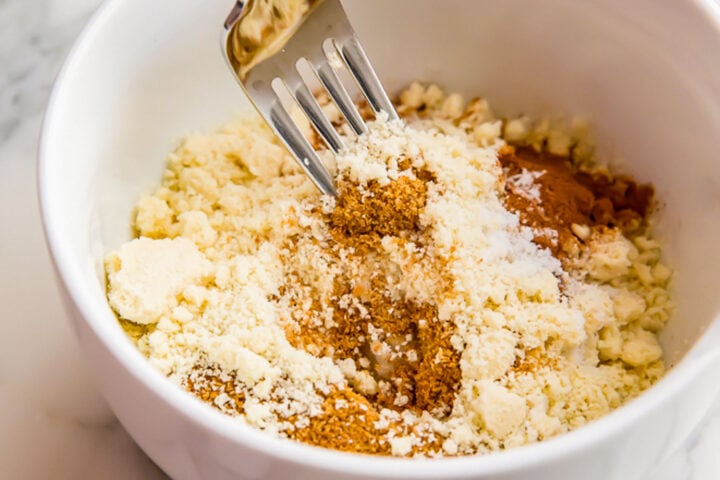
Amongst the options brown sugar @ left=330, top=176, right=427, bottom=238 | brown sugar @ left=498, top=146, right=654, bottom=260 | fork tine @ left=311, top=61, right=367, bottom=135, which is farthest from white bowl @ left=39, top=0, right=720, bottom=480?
brown sugar @ left=330, top=176, right=427, bottom=238

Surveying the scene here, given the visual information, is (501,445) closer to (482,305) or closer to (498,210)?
(482,305)

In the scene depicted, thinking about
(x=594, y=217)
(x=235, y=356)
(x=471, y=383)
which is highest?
Result: (x=594, y=217)

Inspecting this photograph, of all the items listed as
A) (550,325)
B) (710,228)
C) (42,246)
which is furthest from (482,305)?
(42,246)

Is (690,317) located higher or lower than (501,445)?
higher

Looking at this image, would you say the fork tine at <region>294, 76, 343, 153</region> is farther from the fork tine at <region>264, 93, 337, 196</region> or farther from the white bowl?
the white bowl

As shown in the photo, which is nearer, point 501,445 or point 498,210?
point 501,445

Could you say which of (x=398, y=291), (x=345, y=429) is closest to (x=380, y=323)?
(x=398, y=291)

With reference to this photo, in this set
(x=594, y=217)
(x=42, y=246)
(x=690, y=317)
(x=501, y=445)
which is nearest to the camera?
(x=501, y=445)
